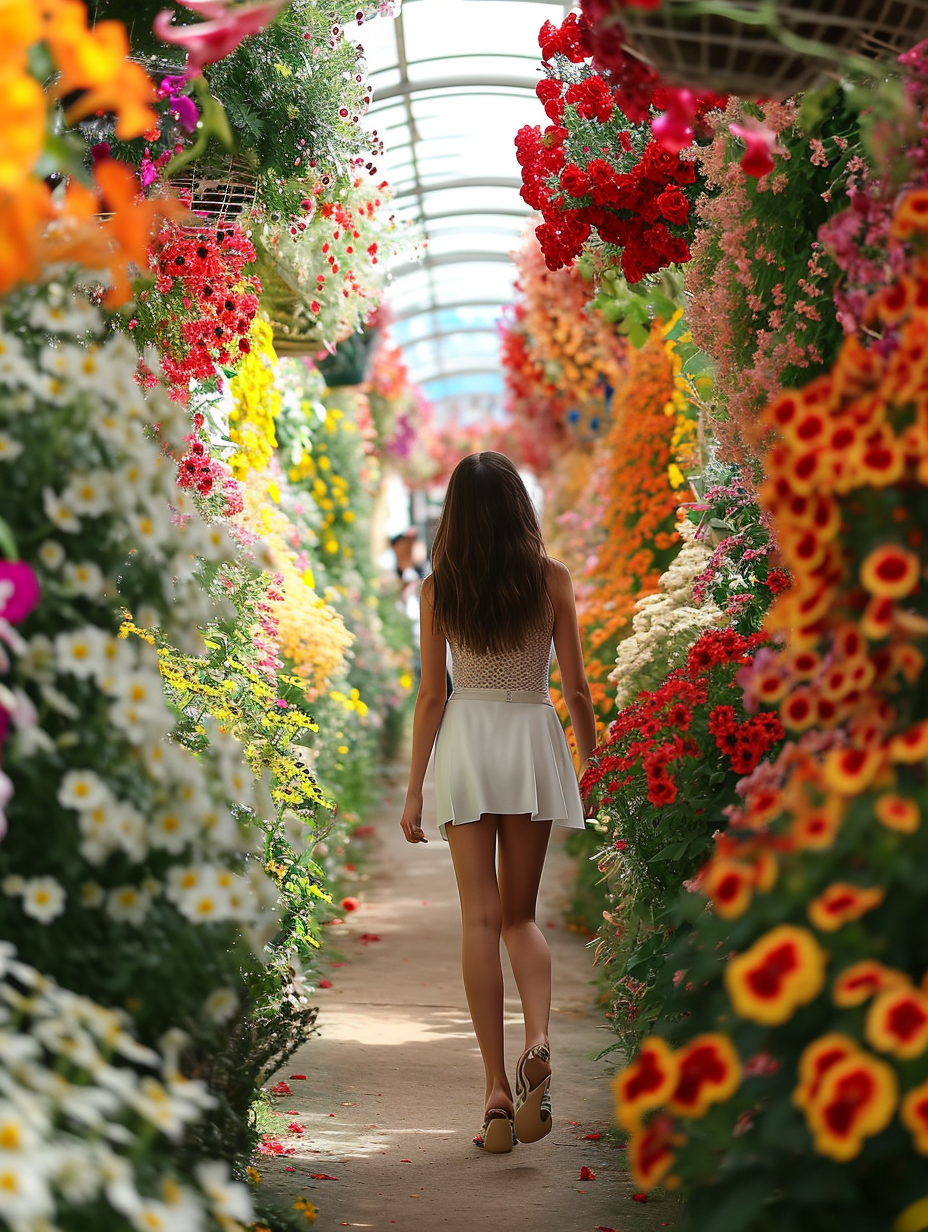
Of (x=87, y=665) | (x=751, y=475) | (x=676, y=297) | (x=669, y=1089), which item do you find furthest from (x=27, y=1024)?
(x=676, y=297)

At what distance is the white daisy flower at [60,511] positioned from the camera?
147cm

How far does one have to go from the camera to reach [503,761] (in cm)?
312

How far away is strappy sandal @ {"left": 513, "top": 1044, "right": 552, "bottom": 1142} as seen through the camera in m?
2.90

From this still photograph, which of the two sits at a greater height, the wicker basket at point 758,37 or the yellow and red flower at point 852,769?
the wicker basket at point 758,37

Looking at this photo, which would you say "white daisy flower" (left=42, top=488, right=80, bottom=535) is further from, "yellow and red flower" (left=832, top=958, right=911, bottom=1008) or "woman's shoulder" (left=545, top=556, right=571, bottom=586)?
"woman's shoulder" (left=545, top=556, right=571, bottom=586)

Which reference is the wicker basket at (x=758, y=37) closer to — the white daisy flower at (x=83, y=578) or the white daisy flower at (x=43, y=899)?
the white daisy flower at (x=83, y=578)

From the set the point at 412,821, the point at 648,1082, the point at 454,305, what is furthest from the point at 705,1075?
the point at 454,305

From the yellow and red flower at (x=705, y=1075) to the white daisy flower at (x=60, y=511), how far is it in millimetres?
878

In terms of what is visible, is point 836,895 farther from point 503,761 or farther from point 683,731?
point 503,761

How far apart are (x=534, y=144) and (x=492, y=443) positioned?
59.3 ft

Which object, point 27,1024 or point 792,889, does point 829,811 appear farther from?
point 27,1024

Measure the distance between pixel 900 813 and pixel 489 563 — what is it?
2.04m

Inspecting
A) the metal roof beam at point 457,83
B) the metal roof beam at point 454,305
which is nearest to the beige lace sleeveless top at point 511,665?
the metal roof beam at point 457,83

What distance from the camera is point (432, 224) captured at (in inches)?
434
